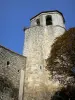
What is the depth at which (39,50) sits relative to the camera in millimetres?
16609

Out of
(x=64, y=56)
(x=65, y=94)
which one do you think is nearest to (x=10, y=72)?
(x=65, y=94)

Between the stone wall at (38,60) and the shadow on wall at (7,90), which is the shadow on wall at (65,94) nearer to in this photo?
the stone wall at (38,60)

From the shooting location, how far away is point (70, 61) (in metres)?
11.9

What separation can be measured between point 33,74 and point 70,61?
4560mm

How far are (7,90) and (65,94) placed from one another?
4.56 meters

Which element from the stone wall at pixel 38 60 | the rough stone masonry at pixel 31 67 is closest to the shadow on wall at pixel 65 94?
the rough stone masonry at pixel 31 67

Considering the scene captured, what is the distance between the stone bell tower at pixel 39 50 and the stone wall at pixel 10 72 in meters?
0.79

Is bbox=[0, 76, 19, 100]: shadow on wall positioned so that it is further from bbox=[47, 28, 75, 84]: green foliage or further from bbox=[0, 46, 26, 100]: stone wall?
bbox=[47, 28, 75, 84]: green foliage

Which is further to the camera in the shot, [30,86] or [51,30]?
[51,30]

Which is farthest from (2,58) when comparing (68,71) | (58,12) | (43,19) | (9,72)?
(58,12)

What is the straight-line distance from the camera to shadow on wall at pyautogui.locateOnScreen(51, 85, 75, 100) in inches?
519

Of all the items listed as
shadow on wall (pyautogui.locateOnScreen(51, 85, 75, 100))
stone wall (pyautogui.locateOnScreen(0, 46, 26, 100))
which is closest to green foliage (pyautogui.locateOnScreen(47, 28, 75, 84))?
shadow on wall (pyautogui.locateOnScreen(51, 85, 75, 100))

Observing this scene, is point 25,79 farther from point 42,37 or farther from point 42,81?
point 42,37

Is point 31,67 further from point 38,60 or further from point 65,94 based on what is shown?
point 65,94
